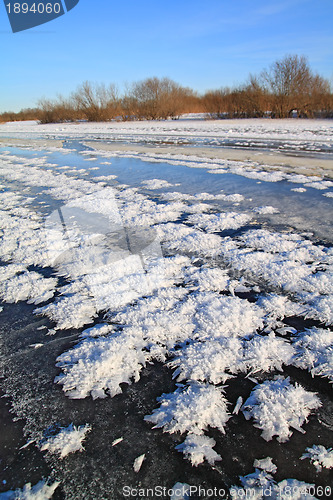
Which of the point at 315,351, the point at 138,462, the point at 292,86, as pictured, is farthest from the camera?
the point at 292,86

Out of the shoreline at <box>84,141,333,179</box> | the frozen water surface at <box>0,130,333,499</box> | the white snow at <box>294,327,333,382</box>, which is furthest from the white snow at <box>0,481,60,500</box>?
the shoreline at <box>84,141,333,179</box>

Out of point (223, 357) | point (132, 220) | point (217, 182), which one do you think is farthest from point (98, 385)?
point (217, 182)

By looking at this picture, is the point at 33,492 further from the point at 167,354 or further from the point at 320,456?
the point at 320,456

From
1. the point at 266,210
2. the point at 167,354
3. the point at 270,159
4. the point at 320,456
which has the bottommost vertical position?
the point at 320,456

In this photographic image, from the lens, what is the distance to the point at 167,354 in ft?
6.75

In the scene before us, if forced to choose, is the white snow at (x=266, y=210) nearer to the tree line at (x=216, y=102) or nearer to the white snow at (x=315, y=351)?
the white snow at (x=315, y=351)

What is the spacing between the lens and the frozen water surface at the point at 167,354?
4.63 feet

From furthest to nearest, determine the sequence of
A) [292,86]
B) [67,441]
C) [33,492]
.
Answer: [292,86] < [67,441] < [33,492]

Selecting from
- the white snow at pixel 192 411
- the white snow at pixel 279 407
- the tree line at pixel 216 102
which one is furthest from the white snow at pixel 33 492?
→ the tree line at pixel 216 102

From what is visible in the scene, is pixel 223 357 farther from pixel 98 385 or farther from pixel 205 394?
pixel 98 385

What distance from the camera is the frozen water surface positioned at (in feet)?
4.63

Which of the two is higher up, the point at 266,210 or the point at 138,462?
the point at 266,210

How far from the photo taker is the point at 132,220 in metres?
4.72

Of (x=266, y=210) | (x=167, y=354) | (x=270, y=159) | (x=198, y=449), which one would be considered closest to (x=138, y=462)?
(x=198, y=449)
